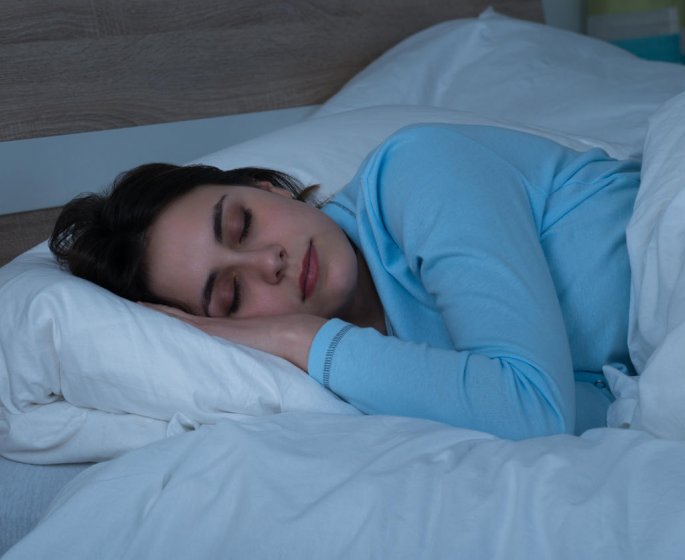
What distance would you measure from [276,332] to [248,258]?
0.11 meters

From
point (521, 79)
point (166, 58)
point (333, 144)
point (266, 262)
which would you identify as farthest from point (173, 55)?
point (266, 262)

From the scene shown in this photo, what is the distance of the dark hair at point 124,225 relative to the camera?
1212 mm

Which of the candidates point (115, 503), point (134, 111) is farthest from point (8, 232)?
point (115, 503)


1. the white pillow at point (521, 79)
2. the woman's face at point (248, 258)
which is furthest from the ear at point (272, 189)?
the white pillow at point (521, 79)

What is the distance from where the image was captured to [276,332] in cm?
108

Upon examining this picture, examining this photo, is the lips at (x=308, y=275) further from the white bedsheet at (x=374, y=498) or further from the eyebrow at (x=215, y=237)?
the white bedsheet at (x=374, y=498)

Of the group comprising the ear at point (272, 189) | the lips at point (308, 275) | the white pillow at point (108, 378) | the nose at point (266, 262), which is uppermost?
the ear at point (272, 189)

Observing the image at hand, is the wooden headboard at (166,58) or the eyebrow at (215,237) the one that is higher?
the wooden headboard at (166,58)

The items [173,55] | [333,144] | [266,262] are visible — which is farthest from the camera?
[173,55]

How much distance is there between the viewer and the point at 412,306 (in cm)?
121

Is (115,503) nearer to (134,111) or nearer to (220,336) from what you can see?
(220,336)

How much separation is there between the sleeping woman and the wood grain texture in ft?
1.37

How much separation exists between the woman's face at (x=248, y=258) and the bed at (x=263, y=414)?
10cm

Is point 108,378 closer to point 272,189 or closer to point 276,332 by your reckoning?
point 276,332
